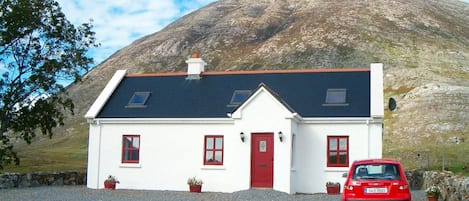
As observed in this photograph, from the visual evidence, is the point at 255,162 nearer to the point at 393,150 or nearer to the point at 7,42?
the point at 7,42

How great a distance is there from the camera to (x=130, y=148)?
28328 millimetres

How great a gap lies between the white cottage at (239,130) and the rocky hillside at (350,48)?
82.4 feet

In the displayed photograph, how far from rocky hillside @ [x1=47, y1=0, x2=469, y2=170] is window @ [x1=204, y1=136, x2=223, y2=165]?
1089 inches

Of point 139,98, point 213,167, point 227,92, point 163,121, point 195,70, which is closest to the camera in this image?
point 213,167

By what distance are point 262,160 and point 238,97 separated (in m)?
4.28

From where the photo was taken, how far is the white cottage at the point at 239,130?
25.5 meters

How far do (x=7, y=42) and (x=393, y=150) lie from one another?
3460 cm

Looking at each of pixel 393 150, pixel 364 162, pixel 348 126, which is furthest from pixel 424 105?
pixel 364 162

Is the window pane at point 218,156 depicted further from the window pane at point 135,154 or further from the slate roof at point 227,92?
the window pane at point 135,154

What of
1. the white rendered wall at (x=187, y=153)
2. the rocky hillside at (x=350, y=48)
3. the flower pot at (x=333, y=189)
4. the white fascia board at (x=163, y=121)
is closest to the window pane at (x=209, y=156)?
the white rendered wall at (x=187, y=153)

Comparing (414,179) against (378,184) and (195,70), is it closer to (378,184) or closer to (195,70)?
(195,70)

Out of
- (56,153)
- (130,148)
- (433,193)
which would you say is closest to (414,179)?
(433,193)

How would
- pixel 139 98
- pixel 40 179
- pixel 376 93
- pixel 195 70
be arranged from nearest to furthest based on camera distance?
pixel 376 93, pixel 40 179, pixel 139 98, pixel 195 70

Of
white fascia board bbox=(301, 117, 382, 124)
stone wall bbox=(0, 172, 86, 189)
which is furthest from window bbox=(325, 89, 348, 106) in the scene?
stone wall bbox=(0, 172, 86, 189)
